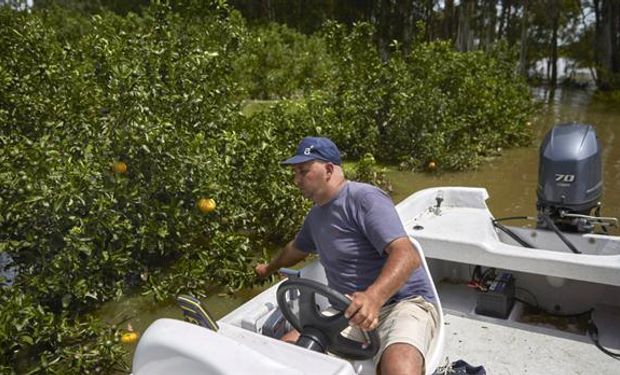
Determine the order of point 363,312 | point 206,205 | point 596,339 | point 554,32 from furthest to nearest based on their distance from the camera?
1. point 554,32
2. point 206,205
3. point 596,339
4. point 363,312

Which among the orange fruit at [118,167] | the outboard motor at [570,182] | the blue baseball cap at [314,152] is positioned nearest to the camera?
the blue baseball cap at [314,152]

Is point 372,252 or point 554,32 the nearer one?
point 372,252

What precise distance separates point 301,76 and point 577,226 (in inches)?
401

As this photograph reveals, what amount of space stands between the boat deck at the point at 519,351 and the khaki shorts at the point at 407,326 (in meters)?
0.97

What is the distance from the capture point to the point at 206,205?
464 centimetres

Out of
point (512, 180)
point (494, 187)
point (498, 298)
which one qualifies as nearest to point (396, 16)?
point (512, 180)

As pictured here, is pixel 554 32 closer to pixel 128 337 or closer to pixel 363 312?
pixel 128 337

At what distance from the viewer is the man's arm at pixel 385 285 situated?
7.41 ft

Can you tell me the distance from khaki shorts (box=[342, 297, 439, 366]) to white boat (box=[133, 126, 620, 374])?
0.07m

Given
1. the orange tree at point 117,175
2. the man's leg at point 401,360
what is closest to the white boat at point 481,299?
the man's leg at point 401,360

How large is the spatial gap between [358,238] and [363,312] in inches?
19.9

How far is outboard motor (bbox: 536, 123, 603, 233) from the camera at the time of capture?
4086 mm

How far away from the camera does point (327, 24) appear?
339 inches

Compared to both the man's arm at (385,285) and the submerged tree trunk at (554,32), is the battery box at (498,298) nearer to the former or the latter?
A: the man's arm at (385,285)
